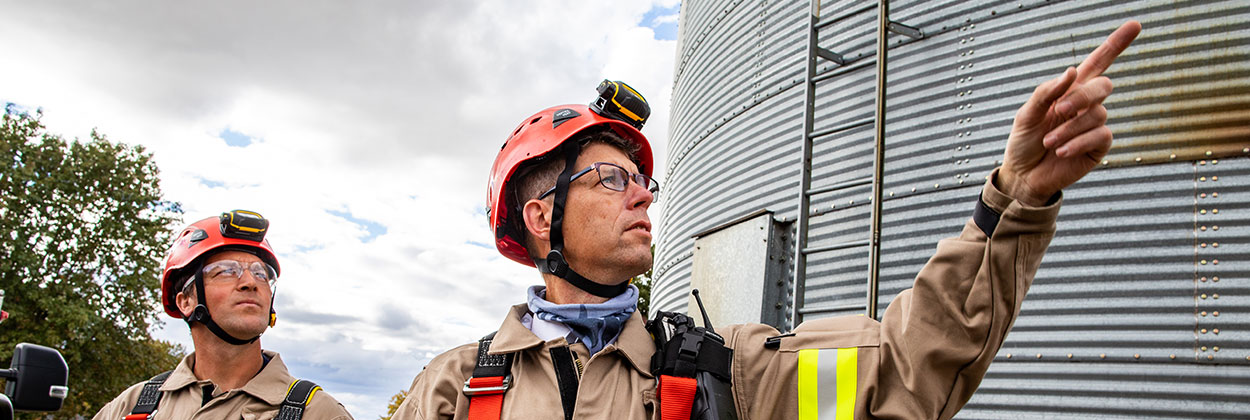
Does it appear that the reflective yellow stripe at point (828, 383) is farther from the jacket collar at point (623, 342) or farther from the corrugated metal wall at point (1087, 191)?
the corrugated metal wall at point (1087, 191)

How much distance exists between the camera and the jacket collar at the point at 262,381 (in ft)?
13.6

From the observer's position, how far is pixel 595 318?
8.20 ft

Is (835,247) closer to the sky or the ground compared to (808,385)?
closer to the sky

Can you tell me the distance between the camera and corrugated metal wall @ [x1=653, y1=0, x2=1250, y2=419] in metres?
4.15

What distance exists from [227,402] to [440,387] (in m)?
2.17

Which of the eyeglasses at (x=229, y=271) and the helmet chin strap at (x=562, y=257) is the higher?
the eyeglasses at (x=229, y=271)

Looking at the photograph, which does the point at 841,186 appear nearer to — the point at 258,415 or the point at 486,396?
the point at 258,415

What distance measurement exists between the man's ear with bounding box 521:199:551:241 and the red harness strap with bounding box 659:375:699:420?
28.5 inches

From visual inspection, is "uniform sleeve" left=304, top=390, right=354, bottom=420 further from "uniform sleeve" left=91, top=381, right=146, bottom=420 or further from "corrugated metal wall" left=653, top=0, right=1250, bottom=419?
"corrugated metal wall" left=653, top=0, right=1250, bottom=419

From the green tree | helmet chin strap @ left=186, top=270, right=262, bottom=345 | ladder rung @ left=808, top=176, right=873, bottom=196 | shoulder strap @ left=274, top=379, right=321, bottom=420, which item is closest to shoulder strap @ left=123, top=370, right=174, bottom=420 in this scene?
helmet chin strap @ left=186, top=270, right=262, bottom=345

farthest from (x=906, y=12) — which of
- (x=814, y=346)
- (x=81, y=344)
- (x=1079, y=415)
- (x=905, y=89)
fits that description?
(x=81, y=344)

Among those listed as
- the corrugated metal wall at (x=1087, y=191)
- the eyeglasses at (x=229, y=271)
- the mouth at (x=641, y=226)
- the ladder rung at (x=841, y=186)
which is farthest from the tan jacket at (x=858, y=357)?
the ladder rung at (x=841, y=186)

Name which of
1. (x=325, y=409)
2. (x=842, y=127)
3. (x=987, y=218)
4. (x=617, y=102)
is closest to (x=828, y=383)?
(x=987, y=218)

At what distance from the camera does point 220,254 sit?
462 centimetres
